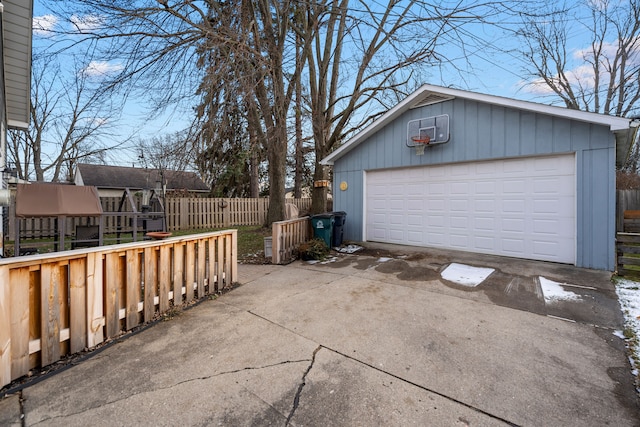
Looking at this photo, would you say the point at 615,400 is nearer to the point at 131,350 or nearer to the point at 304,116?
the point at 131,350

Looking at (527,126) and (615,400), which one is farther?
(527,126)

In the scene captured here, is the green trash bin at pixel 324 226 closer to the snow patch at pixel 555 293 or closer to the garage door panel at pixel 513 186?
the garage door panel at pixel 513 186

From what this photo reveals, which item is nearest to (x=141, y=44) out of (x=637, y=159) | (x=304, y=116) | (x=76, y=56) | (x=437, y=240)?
(x=76, y=56)

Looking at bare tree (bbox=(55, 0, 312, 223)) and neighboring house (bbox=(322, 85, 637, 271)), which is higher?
bare tree (bbox=(55, 0, 312, 223))

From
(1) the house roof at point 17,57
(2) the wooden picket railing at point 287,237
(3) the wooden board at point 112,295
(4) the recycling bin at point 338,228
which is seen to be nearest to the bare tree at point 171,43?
(1) the house roof at point 17,57

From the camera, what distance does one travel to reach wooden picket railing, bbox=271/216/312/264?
20.3 feet

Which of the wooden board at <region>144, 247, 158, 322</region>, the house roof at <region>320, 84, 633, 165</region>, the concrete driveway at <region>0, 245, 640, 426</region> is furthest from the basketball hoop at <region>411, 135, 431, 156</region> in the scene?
the wooden board at <region>144, 247, 158, 322</region>

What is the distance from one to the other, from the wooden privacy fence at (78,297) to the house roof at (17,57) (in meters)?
4.02

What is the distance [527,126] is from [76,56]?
9.76 meters

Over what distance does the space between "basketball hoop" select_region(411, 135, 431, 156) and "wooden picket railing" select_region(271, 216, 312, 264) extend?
10.8 feet

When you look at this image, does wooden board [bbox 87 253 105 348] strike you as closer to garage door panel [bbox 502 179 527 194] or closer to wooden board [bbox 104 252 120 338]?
wooden board [bbox 104 252 120 338]

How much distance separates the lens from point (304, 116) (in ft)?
30.6

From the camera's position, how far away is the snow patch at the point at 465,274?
4750 mm

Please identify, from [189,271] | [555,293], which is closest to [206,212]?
[189,271]
